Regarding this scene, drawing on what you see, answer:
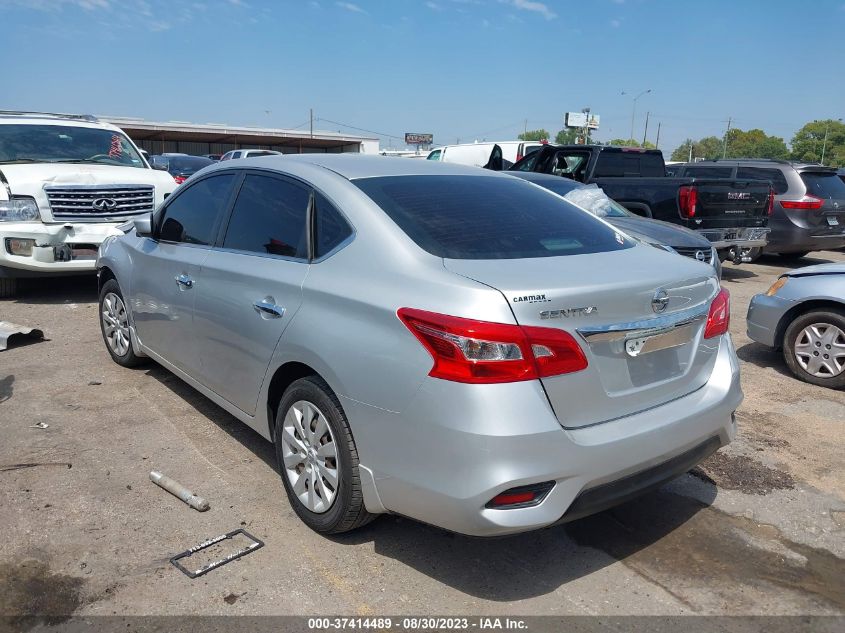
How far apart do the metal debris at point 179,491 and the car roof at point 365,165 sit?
1756 millimetres

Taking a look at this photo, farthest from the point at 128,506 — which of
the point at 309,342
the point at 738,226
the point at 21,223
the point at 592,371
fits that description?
the point at 738,226

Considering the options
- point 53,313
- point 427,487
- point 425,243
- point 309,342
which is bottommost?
point 53,313

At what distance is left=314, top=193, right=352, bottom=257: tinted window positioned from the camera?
320 cm

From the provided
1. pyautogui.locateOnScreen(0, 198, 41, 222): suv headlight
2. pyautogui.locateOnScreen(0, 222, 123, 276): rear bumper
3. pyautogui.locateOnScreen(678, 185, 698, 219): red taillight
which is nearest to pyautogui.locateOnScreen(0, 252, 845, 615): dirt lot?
pyautogui.locateOnScreen(0, 222, 123, 276): rear bumper

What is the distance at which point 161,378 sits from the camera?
5398mm

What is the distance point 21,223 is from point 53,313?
1047mm

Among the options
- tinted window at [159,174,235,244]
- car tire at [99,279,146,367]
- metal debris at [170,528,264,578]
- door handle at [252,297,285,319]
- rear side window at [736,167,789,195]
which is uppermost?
rear side window at [736,167,789,195]

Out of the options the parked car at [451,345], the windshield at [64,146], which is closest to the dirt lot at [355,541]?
the parked car at [451,345]

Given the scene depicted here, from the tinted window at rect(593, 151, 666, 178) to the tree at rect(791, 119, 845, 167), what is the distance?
385 feet

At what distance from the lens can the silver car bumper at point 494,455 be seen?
8.11ft

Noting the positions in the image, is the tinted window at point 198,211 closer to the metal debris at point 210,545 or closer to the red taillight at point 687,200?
the metal debris at point 210,545

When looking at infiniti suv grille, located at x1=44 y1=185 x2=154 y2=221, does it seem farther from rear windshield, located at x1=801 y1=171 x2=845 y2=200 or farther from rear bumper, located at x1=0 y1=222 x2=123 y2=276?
rear windshield, located at x1=801 y1=171 x2=845 y2=200

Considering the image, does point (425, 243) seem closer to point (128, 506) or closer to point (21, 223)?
point (128, 506)

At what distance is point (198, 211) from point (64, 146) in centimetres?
546
